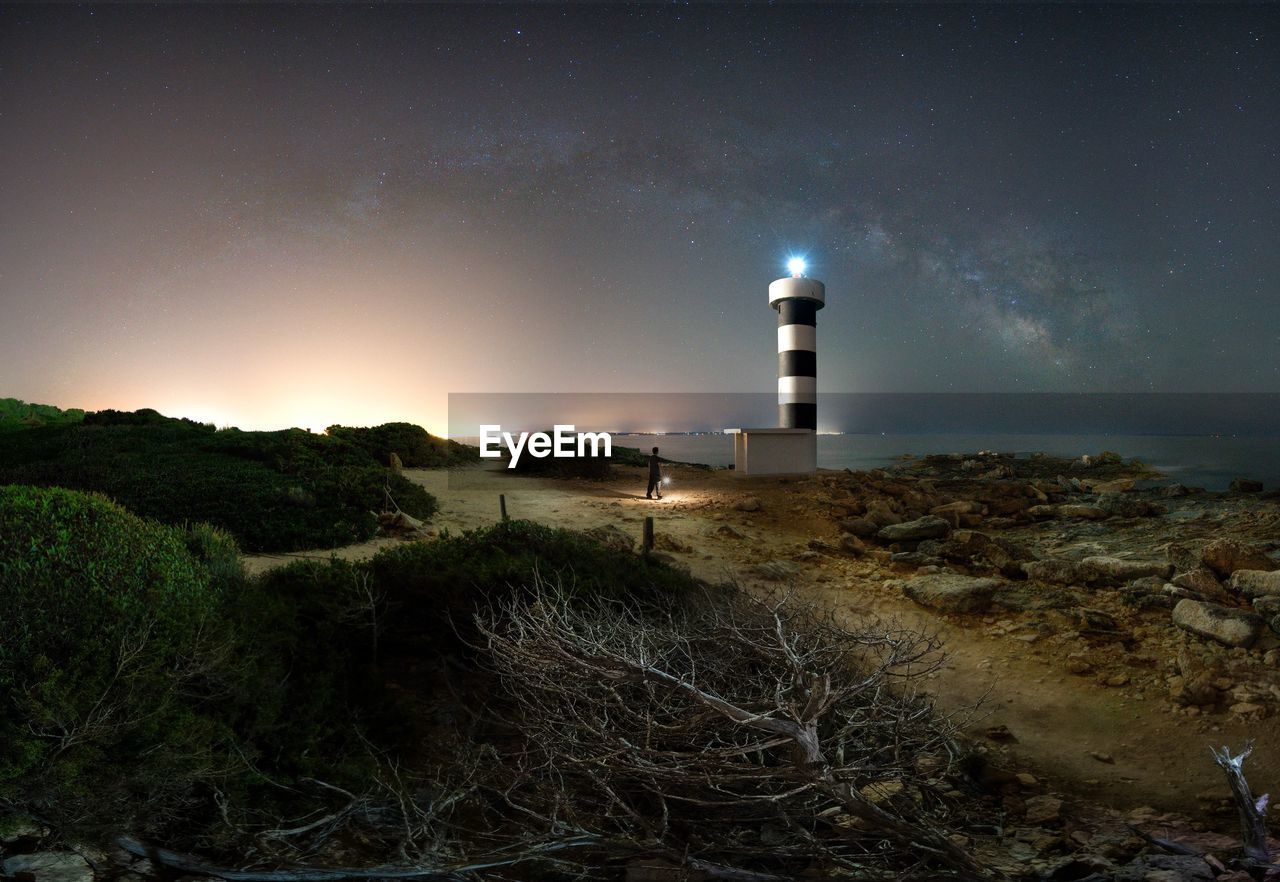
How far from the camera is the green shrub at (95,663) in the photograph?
277cm

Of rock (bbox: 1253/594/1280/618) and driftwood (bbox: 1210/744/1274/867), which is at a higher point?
rock (bbox: 1253/594/1280/618)

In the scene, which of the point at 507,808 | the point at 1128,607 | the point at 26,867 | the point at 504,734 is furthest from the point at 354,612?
the point at 1128,607

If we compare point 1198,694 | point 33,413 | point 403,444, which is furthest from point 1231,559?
point 33,413

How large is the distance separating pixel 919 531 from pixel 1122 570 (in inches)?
117

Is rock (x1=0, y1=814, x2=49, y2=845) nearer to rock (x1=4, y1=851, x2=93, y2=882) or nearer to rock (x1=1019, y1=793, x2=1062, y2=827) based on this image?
rock (x1=4, y1=851, x2=93, y2=882)

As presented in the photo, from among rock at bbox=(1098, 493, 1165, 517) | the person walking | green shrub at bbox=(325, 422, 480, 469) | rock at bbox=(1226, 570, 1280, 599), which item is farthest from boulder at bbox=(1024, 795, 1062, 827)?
green shrub at bbox=(325, 422, 480, 469)

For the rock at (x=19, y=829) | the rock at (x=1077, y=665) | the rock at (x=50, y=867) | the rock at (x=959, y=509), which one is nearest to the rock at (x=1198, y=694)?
the rock at (x=1077, y=665)

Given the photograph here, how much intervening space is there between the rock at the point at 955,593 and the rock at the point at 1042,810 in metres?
3.75

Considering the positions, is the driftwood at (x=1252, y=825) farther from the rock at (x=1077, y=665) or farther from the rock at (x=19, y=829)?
the rock at (x=19, y=829)

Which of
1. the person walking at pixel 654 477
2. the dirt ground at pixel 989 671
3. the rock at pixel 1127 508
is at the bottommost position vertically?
the dirt ground at pixel 989 671

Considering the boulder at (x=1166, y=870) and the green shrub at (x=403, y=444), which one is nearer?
the boulder at (x=1166, y=870)

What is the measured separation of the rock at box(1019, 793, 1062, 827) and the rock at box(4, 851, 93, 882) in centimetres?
463

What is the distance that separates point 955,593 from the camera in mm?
7418

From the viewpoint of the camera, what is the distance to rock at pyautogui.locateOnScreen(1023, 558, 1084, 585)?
318 inches
